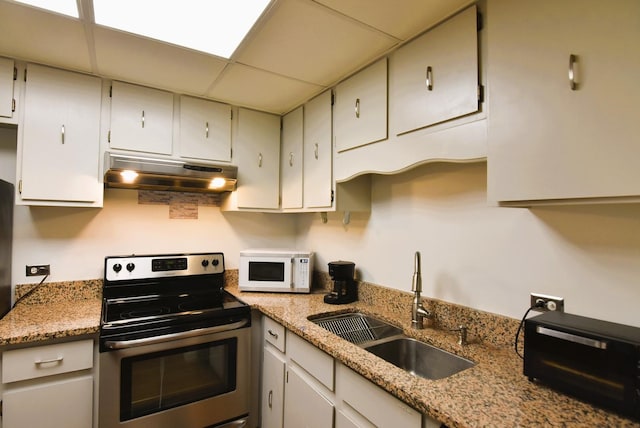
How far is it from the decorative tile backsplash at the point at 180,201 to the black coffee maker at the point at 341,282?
3.93 feet

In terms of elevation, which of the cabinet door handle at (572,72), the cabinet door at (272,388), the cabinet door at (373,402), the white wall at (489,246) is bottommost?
the cabinet door at (272,388)

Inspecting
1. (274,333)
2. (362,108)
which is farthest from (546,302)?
(274,333)

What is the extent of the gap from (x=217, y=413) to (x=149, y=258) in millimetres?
1094

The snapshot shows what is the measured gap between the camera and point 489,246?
1.44 metres

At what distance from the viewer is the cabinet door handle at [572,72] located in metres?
0.89

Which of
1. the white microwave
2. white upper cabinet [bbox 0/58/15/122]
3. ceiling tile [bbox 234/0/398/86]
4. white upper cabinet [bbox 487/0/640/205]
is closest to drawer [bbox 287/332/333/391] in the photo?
the white microwave

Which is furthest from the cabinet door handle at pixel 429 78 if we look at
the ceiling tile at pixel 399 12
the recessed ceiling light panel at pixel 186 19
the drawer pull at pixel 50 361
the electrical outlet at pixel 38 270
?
the electrical outlet at pixel 38 270

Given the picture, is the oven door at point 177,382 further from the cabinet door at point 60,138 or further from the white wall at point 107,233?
the cabinet door at point 60,138

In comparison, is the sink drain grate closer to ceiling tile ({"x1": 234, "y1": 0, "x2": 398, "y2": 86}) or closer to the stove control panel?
the stove control panel

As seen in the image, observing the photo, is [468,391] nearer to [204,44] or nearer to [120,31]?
[204,44]

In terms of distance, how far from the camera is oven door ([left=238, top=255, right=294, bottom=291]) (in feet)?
7.74

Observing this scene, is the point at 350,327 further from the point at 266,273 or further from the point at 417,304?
the point at 266,273

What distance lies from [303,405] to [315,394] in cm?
15

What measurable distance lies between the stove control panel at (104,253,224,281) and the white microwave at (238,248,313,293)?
24 centimetres
